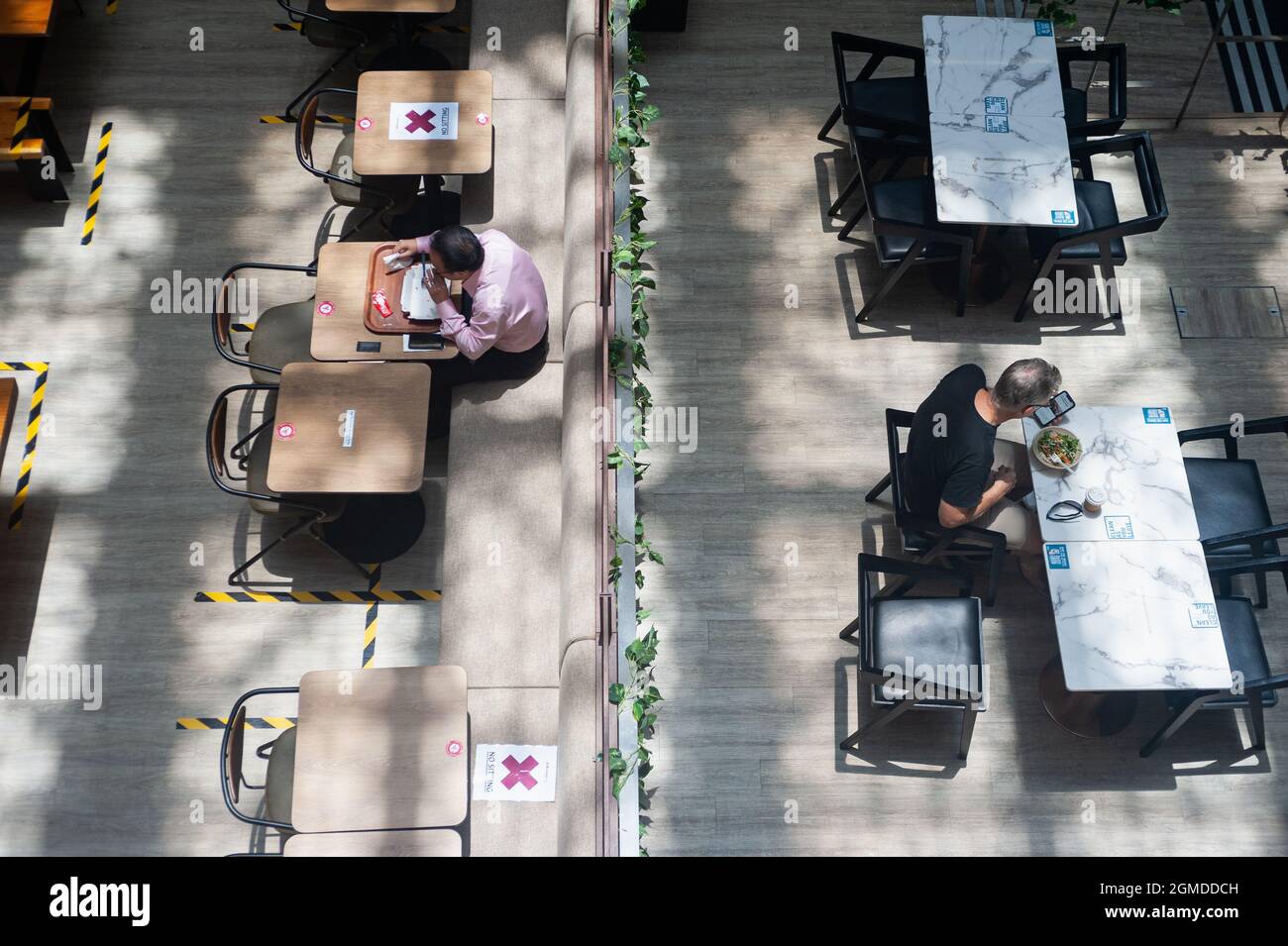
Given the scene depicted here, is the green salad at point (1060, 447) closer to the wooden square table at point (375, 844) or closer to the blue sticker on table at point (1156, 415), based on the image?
the blue sticker on table at point (1156, 415)

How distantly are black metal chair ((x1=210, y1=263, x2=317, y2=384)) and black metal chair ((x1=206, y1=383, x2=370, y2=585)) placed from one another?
0.43 ft

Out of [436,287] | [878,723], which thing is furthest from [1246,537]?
[436,287]

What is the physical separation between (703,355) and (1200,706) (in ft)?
10.4

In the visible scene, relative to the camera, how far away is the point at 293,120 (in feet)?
23.6

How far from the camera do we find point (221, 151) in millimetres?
7059

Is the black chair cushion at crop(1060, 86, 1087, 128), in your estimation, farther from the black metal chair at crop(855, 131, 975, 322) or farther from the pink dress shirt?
the pink dress shirt

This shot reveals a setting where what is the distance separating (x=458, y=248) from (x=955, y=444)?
2.44m

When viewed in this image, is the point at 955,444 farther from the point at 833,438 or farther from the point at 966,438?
the point at 833,438

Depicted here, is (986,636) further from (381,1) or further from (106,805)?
(381,1)

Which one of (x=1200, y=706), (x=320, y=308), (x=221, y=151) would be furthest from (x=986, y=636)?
(x=221, y=151)

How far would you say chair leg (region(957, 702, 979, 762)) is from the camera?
5031mm

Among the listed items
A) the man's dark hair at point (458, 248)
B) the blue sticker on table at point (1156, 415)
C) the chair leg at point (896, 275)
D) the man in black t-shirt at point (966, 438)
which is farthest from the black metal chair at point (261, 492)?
the blue sticker on table at point (1156, 415)
